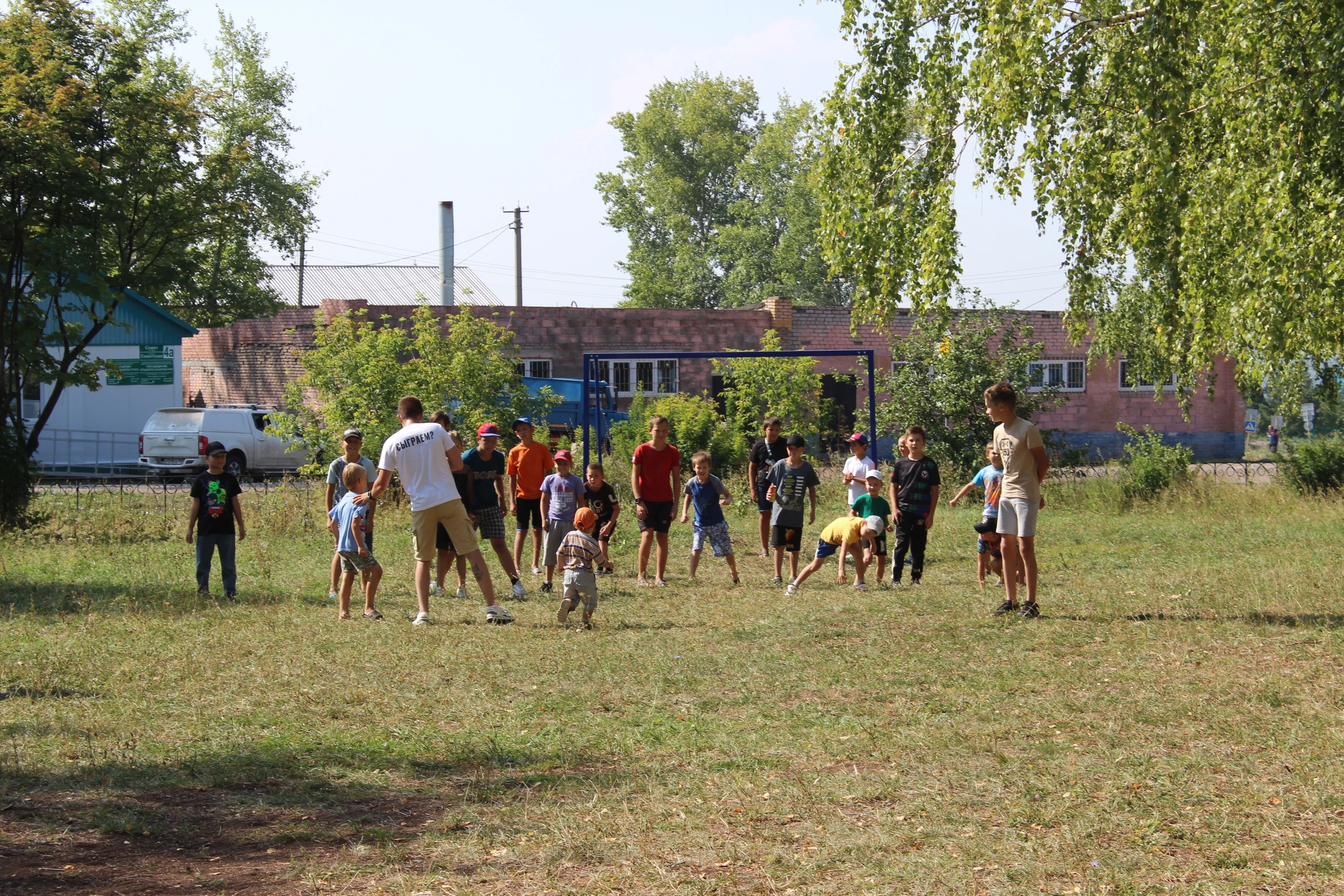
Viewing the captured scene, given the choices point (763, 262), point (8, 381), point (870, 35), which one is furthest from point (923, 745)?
point (763, 262)

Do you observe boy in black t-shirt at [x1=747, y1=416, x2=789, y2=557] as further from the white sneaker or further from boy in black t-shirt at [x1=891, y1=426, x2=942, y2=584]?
the white sneaker

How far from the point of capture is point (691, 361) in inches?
1366

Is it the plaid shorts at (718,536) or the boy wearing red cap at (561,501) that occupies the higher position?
the boy wearing red cap at (561,501)

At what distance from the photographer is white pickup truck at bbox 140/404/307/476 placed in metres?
27.7

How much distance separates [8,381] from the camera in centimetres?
1731

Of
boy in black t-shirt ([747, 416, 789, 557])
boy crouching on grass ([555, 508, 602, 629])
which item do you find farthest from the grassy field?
boy in black t-shirt ([747, 416, 789, 557])

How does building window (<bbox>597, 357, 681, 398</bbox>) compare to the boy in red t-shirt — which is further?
building window (<bbox>597, 357, 681, 398</bbox>)

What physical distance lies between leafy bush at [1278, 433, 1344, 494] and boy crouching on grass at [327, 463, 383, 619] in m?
17.5

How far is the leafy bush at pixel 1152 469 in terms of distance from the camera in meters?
21.4

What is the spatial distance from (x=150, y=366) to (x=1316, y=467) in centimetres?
2765

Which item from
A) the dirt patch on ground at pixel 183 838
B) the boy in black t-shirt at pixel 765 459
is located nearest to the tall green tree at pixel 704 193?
the boy in black t-shirt at pixel 765 459

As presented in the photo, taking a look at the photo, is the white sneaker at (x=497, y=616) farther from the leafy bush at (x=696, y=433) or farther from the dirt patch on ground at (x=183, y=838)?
the leafy bush at (x=696, y=433)

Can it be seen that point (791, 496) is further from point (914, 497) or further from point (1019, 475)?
point (1019, 475)

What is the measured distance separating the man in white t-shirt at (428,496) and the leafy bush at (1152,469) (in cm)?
1453
